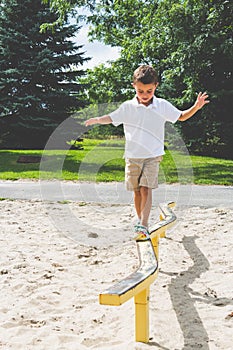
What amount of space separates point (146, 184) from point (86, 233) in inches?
77.4

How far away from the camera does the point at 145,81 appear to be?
12.1 ft

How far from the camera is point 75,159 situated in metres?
15.1

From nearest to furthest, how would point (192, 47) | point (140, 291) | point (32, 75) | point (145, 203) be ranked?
point (140, 291) < point (145, 203) < point (192, 47) < point (32, 75)

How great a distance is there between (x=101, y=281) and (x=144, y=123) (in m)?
1.43

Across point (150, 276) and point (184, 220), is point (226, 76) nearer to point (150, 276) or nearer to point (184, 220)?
point (184, 220)

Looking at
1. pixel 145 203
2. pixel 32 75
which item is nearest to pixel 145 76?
pixel 145 203

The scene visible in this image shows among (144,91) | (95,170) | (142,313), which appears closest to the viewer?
(142,313)

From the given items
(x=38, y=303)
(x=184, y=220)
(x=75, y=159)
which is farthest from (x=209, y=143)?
→ (x=38, y=303)

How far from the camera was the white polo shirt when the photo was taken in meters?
3.93

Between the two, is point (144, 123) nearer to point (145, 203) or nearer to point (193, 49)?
point (145, 203)

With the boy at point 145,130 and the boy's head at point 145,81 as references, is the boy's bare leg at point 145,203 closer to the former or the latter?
the boy at point 145,130

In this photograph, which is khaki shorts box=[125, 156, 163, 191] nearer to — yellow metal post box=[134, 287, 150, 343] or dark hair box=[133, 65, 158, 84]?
dark hair box=[133, 65, 158, 84]

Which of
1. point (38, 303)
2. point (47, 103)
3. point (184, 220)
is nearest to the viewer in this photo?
point (38, 303)

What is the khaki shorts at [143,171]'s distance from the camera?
13.1ft
